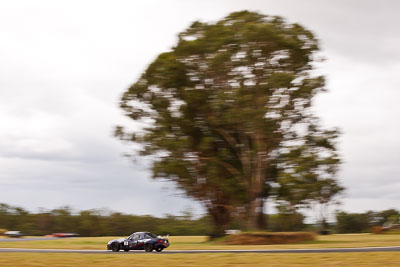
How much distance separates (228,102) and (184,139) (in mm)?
5936

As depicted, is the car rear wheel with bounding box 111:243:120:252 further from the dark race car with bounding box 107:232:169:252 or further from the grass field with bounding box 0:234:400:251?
the grass field with bounding box 0:234:400:251

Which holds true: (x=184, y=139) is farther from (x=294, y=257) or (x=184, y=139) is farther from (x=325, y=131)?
(x=294, y=257)

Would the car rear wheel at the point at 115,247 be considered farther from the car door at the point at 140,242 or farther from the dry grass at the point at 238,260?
the dry grass at the point at 238,260

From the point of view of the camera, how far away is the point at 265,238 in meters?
42.2

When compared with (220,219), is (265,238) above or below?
below

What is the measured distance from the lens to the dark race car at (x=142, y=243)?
107 ft

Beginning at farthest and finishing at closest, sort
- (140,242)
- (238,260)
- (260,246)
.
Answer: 1. (260,246)
2. (140,242)
3. (238,260)

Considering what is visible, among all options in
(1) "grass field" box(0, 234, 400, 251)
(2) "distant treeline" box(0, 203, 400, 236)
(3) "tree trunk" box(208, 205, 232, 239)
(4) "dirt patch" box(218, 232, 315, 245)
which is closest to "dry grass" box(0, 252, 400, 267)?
(1) "grass field" box(0, 234, 400, 251)

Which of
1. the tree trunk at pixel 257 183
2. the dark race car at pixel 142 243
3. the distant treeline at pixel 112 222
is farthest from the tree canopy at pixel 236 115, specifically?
the distant treeline at pixel 112 222

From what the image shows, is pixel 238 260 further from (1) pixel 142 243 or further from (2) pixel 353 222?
(2) pixel 353 222

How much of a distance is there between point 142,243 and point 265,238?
12908 mm

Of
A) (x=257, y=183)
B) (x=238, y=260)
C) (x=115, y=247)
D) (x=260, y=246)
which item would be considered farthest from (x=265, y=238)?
(x=238, y=260)

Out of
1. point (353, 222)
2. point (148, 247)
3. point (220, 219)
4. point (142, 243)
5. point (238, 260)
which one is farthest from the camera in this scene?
point (353, 222)

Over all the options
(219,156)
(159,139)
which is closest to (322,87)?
(219,156)
